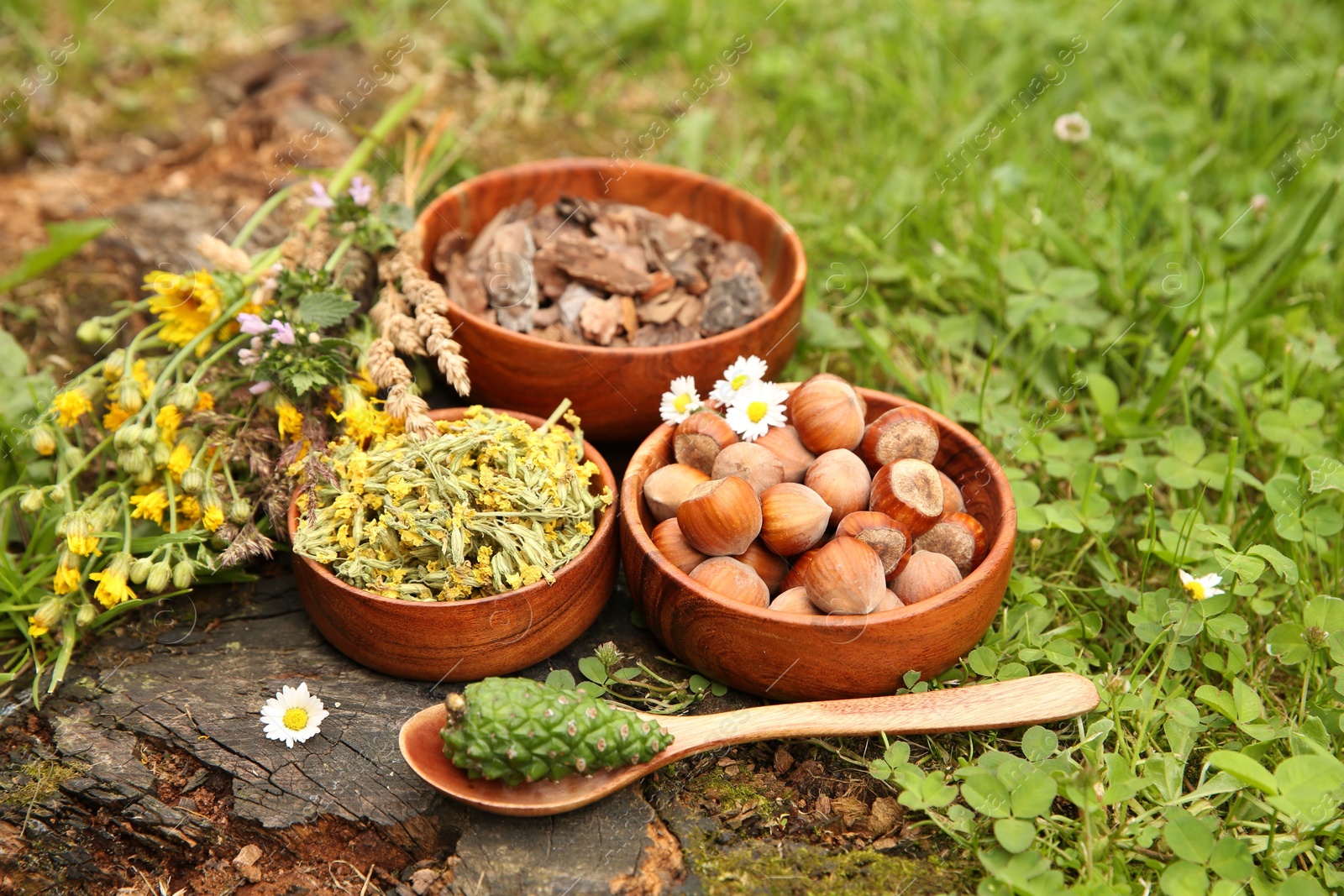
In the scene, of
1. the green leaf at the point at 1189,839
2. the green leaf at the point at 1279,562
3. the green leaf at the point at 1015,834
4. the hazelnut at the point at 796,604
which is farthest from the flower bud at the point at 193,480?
the green leaf at the point at 1279,562

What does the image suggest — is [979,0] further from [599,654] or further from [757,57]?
[599,654]

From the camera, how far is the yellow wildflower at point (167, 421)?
88.0 inches

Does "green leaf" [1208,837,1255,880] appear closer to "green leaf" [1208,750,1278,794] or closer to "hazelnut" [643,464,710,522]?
"green leaf" [1208,750,1278,794]

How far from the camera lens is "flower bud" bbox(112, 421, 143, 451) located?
214 centimetres

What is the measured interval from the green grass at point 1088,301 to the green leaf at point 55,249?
1.19 metres

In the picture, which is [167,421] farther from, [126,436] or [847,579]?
[847,579]

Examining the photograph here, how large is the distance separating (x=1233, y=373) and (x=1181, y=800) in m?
1.43

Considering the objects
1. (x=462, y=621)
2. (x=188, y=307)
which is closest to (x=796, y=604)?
(x=462, y=621)

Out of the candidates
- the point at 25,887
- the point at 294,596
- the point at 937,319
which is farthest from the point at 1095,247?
the point at 25,887

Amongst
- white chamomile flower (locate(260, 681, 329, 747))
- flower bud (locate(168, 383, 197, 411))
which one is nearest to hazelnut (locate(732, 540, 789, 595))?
→ white chamomile flower (locate(260, 681, 329, 747))

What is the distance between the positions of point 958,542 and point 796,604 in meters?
0.38

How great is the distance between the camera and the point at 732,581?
2.01 m

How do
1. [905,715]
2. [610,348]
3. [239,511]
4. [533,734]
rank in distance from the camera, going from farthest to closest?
[610,348]
[239,511]
[905,715]
[533,734]

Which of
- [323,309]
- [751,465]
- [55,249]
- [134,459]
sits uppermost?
Result: [55,249]
